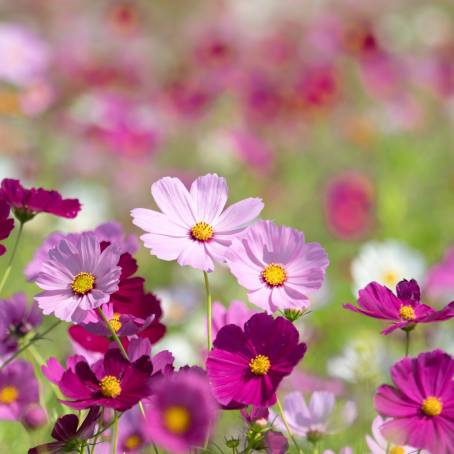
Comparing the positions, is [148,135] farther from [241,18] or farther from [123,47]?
[241,18]

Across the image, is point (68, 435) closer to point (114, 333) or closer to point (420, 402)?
point (114, 333)

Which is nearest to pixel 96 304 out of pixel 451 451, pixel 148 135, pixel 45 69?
pixel 451 451

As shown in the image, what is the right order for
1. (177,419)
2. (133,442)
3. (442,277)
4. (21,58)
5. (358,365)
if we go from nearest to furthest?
(177,419) → (133,442) → (358,365) → (442,277) → (21,58)

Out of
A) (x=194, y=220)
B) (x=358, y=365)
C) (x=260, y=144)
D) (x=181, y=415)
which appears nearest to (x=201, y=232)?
(x=194, y=220)

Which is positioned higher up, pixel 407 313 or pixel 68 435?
pixel 407 313

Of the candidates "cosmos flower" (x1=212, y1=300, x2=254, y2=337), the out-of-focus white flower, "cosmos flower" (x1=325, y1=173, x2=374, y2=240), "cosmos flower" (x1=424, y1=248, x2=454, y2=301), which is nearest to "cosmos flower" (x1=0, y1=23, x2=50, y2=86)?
"cosmos flower" (x1=325, y1=173, x2=374, y2=240)

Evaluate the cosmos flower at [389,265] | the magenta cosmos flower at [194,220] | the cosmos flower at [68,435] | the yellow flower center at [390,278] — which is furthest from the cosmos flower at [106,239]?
the yellow flower center at [390,278]

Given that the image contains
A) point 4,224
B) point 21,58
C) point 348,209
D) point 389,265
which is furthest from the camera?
point 21,58
